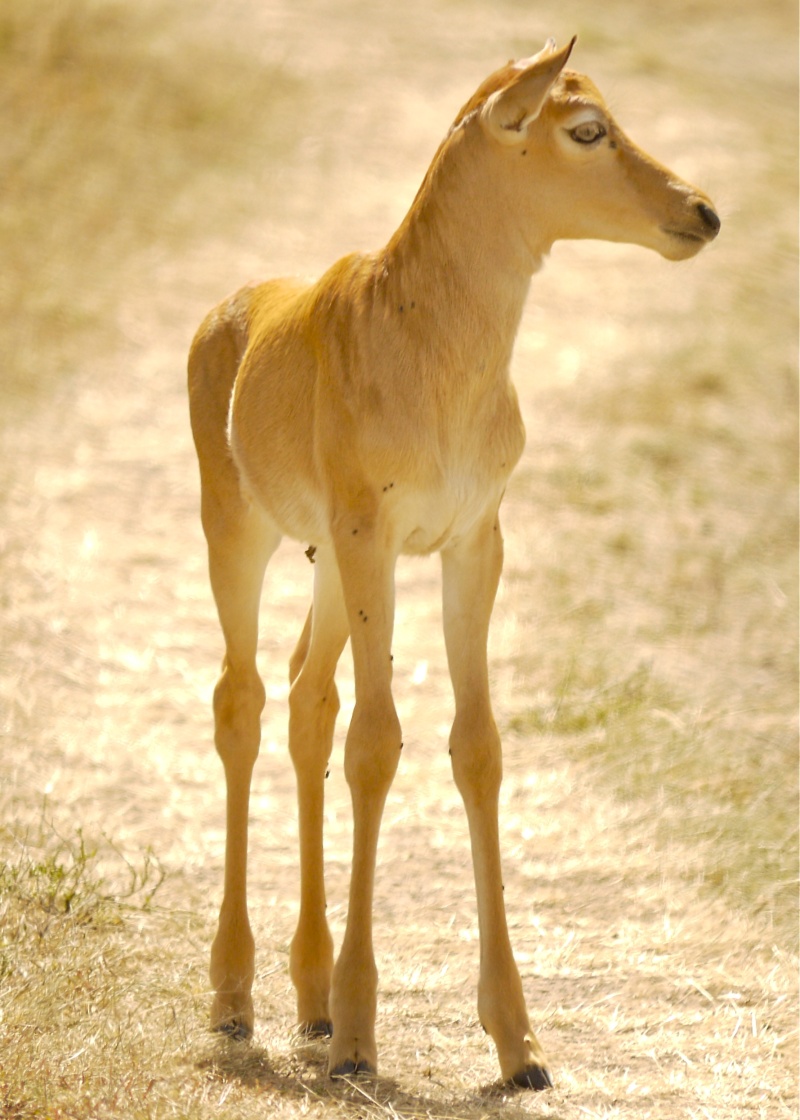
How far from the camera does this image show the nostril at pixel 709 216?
448 centimetres

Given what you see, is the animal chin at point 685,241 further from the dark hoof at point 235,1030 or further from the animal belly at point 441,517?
the dark hoof at point 235,1030

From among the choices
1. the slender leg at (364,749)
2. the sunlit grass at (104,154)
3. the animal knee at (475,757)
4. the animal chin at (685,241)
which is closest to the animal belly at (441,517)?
the slender leg at (364,749)

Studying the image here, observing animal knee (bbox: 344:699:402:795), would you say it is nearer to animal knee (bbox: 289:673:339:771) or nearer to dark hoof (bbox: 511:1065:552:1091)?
animal knee (bbox: 289:673:339:771)

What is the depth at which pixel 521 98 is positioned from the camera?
439 cm

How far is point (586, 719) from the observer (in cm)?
862

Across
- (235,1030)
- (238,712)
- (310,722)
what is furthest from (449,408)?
(235,1030)

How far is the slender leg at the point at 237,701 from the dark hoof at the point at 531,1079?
1028 millimetres

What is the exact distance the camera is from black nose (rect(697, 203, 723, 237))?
4.48 metres

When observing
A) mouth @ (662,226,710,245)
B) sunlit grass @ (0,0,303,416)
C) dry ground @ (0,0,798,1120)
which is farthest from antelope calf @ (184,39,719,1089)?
sunlit grass @ (0,0,303,416)

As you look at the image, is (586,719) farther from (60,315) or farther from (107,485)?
(60,315)

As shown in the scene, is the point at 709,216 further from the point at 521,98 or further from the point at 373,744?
the point at 373,744

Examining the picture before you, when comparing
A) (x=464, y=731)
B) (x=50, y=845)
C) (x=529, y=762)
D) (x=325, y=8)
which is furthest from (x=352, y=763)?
(x=325, y=8)

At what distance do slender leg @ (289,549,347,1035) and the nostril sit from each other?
1773 mm

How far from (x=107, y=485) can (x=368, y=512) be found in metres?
7.46
